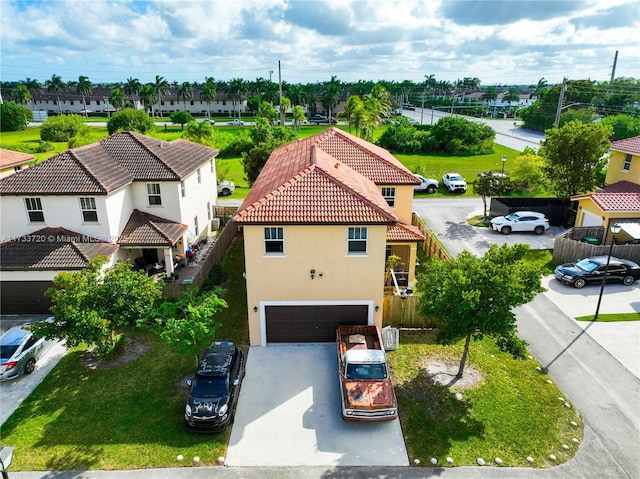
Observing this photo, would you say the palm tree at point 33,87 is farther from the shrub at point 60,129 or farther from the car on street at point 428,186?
the car on street at point 428,186

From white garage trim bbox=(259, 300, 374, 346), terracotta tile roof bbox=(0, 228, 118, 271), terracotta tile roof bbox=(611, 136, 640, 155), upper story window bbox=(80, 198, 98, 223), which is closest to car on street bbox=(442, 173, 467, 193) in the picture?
terracotta tile roof bbox=(611, 136, 640, 155)

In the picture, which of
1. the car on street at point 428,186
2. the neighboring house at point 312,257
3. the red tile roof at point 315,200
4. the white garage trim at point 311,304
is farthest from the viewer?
the car on street at point 428,186

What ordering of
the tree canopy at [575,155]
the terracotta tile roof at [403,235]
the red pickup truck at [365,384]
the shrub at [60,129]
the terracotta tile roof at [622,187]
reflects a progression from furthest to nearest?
1. the shrub at [60,129]
2. the tree canopy at [575,155]
3. the terracotta tile roof at [622,187]
4. the terracotta tile roof at [403,235]
5. the red pickup truck at [365,384]

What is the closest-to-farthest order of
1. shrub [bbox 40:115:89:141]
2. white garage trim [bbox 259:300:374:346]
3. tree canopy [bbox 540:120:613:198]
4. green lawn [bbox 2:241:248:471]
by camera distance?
green lawn [bbox 2:241:248:471], white garage trim [bbox 259:300:374:346], tree canopy [bbox 540:120:613:198], shrub [bbox 40:115:89:141]

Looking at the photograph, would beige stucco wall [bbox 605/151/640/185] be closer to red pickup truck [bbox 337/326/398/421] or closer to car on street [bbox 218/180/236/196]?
red pickup truck [bbox 337/326/398/421]

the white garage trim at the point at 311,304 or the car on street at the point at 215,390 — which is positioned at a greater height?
the white garage trim at the point at 311,304

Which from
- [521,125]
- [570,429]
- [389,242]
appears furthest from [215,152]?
[521,125]

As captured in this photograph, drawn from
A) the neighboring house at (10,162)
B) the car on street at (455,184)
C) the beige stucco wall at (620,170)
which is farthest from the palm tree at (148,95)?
the beige stucco wall at (620,170)

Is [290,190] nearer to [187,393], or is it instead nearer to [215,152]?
[187,393]
